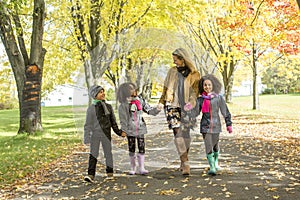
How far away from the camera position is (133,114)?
623 centimetres

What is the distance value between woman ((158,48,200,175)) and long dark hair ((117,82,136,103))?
1.68ft

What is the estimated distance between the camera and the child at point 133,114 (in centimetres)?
618

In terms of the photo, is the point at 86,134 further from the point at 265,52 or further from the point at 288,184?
the point at 265,52

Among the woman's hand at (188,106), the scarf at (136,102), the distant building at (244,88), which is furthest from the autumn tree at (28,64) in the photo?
the distant building at (244,88)

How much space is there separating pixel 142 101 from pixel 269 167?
2.51 meters

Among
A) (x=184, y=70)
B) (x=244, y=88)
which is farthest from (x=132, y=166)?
(x=244, y=88)

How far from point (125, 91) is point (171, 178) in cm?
156

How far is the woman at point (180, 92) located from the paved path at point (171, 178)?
672 mm

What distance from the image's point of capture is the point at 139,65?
27.0ft

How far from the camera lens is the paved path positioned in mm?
5223

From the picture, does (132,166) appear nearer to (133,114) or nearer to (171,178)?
(171,178)

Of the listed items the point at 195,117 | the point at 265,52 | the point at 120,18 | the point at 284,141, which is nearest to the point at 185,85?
the point at 195,117

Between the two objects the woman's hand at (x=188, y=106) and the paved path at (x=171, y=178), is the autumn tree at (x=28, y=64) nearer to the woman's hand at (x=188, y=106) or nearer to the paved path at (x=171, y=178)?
the paved path at (x=171, y=178)

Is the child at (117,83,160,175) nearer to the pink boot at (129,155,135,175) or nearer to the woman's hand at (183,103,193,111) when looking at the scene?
the pink boot at (129,155,135,175)
